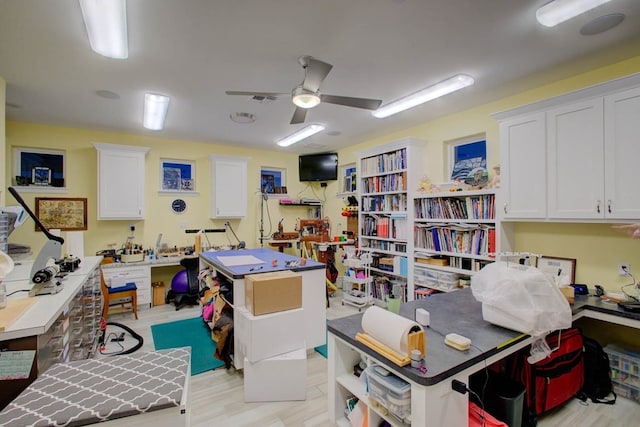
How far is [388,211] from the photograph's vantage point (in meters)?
4.43

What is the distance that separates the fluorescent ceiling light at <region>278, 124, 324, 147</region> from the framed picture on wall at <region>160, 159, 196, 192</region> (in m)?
1.72

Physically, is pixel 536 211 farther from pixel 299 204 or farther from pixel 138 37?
pixel 299 204

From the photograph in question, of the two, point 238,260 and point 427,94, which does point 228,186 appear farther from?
point 427,94

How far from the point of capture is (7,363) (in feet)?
4.08

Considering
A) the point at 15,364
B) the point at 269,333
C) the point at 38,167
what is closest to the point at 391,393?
the point at 269,333

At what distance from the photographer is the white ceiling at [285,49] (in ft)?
6.23

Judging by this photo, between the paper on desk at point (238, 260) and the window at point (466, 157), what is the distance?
269 cm

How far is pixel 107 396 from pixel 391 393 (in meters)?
1.09

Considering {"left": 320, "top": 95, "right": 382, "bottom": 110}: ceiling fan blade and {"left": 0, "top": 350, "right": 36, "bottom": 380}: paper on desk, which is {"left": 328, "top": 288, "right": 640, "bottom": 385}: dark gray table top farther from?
{"left": 320, "top": 95, "right": 382, "bottom": 110}: ceiling fan blade

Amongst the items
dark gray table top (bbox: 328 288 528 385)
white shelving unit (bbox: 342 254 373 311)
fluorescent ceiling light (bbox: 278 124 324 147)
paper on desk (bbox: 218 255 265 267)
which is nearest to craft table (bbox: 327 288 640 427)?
dark gray table top (bbox: 328 288 528 385)

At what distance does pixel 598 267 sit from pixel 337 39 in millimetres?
2982

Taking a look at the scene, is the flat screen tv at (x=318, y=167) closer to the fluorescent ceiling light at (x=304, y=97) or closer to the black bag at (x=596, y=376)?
the fluorescent ceiling light at (x=304, y=97)

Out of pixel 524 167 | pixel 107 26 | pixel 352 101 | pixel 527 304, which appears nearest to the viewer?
pixel 527 304

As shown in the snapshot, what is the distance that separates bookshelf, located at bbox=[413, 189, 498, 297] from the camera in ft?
10.5
